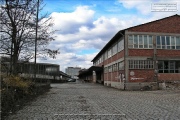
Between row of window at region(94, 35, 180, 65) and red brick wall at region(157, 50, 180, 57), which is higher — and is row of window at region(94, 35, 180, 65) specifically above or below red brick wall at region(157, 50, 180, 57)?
above

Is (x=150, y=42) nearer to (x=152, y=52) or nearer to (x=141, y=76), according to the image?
(x=152, y=52)

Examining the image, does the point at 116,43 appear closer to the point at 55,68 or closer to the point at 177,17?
the point at 177,17

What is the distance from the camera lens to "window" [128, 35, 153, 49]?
31.3 m

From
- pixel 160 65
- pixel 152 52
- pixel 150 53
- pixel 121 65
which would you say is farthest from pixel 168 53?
pixel 121 65

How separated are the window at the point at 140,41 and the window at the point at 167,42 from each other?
1048mm

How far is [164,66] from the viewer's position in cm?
3209

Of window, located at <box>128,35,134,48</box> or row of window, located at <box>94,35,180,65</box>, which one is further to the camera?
row of window, located at <box>94,35,180,65</box>

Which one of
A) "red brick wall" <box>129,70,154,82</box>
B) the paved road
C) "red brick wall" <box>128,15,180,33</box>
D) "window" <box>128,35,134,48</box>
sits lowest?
the paved road

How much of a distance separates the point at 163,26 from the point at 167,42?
2061 millimetres

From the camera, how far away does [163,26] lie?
3206cm

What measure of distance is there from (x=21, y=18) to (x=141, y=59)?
16913mm

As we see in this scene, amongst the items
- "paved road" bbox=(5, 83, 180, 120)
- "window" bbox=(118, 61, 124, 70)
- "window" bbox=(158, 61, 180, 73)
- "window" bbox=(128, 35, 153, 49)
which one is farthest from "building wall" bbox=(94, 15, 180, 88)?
"paved road" bbox=(5, 83, 180, 120)

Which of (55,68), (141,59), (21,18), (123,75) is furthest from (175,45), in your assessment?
(55,68)

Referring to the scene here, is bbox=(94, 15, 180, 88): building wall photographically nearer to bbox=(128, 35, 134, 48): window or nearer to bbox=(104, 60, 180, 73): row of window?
bbox=(104, 60, 180, 73): row of window
